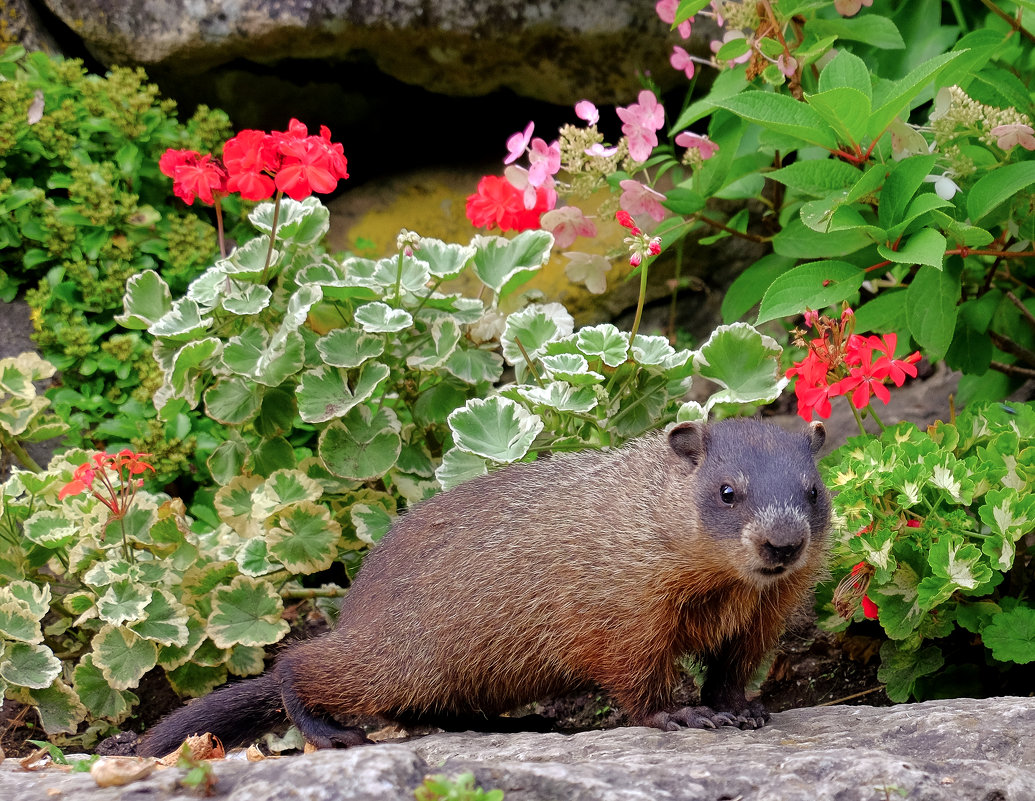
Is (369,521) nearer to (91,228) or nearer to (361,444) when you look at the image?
(361,444)

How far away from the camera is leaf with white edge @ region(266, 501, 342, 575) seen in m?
4.25

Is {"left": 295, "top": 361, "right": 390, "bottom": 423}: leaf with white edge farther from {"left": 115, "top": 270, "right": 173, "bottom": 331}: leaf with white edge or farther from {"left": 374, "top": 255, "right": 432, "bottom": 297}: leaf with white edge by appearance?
{"left": 115, "top": 270, "right": 173, "bottom": 331}: leaf with white edge

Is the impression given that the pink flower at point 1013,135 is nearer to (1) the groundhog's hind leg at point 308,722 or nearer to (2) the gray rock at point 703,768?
(2) the gray rock at point 703,768

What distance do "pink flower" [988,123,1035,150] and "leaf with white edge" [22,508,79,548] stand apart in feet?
12.7

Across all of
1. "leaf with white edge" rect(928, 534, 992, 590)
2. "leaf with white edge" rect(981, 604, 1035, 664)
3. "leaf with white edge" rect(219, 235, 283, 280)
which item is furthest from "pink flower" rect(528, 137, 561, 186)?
"leaf with white edge" rect(981, 604, 1035, 664)

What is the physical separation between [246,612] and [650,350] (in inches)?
78.2

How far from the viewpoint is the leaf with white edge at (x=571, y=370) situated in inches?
156

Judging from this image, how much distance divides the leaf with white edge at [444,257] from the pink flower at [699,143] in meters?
1.04

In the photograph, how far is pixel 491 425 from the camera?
13.8 feet

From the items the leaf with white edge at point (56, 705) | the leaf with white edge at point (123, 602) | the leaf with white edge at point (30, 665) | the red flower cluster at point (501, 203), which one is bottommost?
the leaf with white edge at point (56, 705)

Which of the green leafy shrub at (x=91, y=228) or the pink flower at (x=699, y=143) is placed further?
the green leafy shrub at (x=91, y=228)

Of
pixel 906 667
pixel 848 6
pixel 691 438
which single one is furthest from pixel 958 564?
pixel 848 6

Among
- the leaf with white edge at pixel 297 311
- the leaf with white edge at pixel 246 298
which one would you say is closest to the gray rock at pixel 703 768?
the leaf with white edge at pixel 297 311

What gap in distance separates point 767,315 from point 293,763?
231 cm
